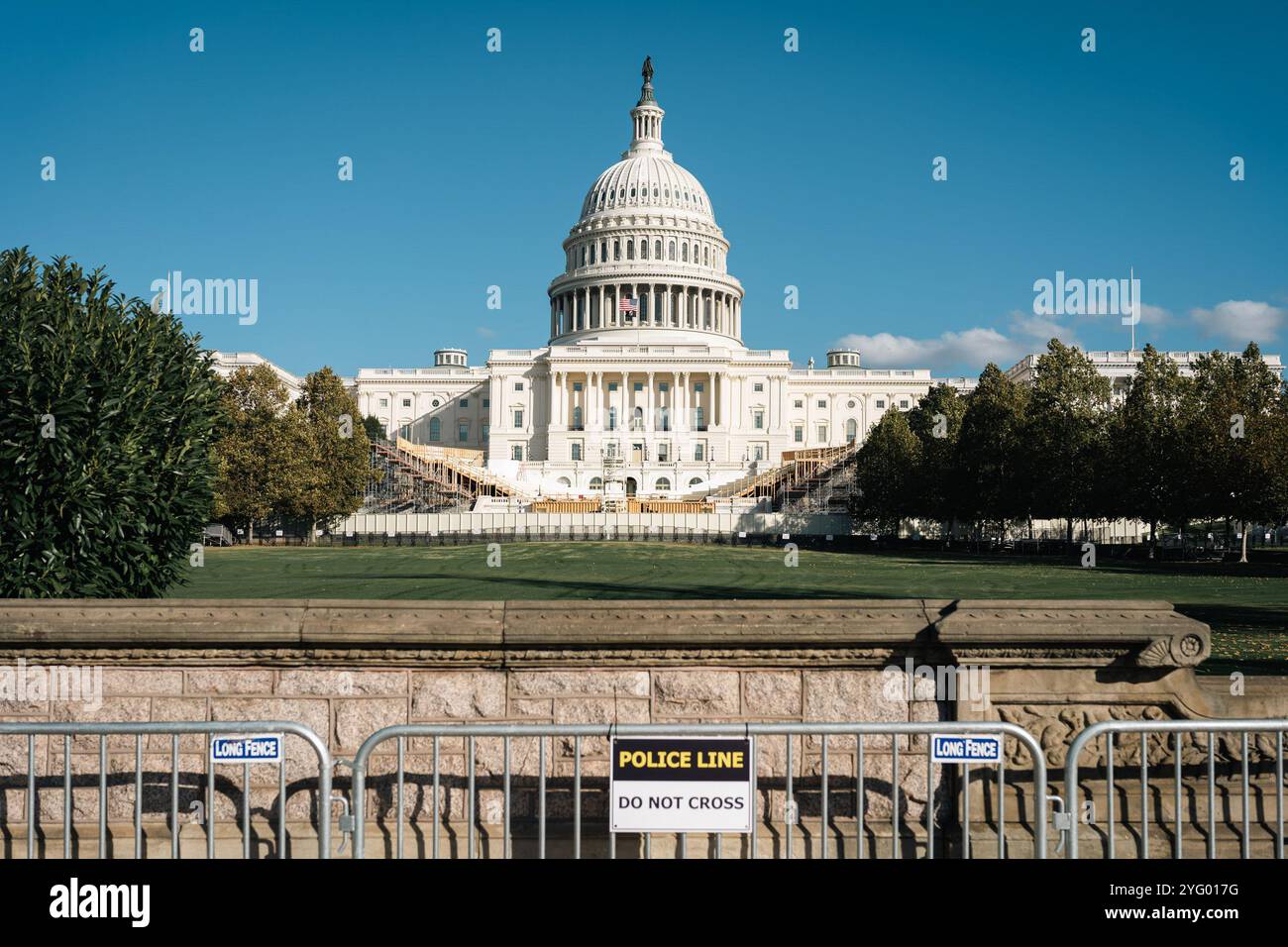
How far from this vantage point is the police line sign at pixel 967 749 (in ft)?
20.0

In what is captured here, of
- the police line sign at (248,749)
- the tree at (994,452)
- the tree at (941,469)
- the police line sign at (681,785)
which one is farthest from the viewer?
the tree at (941,469)

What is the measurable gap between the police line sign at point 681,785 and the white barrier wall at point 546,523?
207ft

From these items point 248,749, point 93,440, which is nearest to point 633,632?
point 248,749

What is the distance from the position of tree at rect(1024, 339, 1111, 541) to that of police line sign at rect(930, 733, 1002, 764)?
51.3m

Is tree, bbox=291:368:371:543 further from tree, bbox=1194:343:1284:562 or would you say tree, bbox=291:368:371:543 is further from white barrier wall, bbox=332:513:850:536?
tree, bbox=1194:343:1284:562

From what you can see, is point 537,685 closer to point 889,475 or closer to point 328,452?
point 328,452

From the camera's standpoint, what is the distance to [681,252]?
135m

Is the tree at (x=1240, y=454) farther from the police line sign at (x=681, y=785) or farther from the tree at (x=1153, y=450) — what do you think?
the police line sign at (x=681, y=785)

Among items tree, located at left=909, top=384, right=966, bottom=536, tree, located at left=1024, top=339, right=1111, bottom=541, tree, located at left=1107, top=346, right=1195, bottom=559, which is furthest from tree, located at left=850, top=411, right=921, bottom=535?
tree, located at left=1107, top=346, right=1195, bottom=559

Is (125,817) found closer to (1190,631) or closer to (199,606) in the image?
(199,606)

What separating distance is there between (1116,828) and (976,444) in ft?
179

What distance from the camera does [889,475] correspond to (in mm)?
68312

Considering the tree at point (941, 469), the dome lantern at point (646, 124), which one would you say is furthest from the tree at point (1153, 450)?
the dome lantern at point (646, 124)
